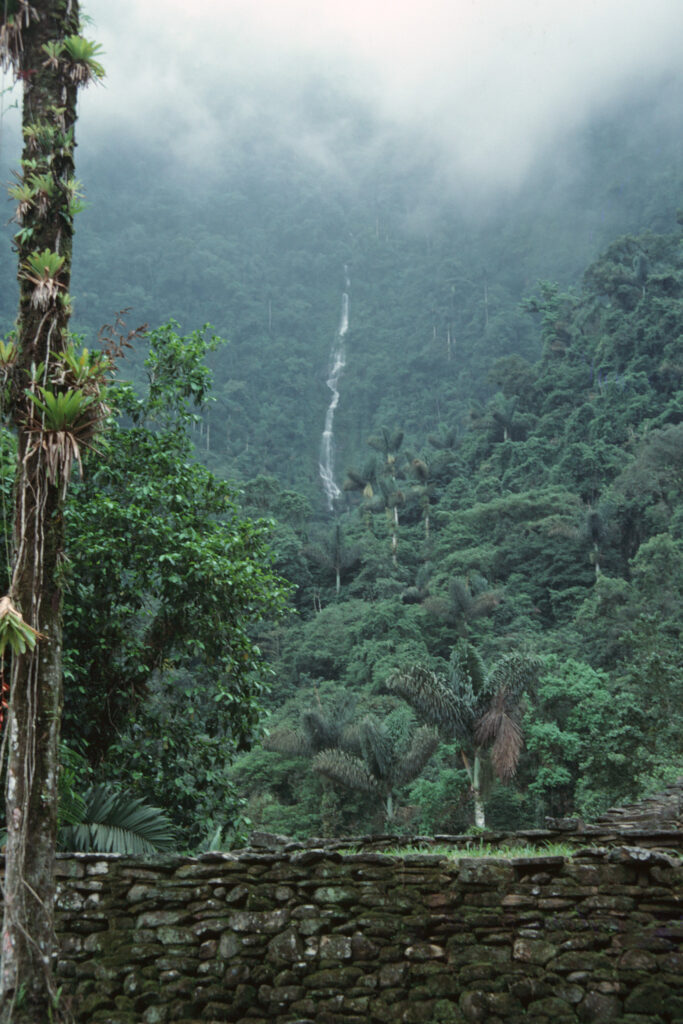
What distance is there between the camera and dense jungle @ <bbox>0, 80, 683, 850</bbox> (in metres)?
8.10

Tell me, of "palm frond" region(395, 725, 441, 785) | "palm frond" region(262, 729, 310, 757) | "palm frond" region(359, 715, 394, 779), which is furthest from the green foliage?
"palm frond" region(262, 729, 310, 757)

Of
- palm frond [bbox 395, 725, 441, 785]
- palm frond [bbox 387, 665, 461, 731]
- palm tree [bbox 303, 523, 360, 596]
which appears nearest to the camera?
palm frond [bbox 387, 665, 461, 731]

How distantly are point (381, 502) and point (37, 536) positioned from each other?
4741cm

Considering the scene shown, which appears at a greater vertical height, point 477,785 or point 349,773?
point 349,773

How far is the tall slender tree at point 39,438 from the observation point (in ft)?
13.1

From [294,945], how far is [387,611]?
Result: 97.1 ft

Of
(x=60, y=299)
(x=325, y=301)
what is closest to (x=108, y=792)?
(x=60, y=299)

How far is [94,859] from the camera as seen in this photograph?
4.71 m

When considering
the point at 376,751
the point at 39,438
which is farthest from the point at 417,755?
the point at 39,438

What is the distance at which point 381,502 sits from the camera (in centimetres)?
5169

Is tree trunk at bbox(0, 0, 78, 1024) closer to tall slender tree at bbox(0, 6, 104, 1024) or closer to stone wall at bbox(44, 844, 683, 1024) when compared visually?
tall slender tree at bbox(0, 6, 104, 1024)

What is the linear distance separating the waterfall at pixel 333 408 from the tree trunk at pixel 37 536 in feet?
227

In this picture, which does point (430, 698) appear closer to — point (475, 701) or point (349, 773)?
point (475, 701)

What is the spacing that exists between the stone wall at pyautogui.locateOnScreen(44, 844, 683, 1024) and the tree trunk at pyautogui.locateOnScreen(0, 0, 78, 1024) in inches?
23.2
